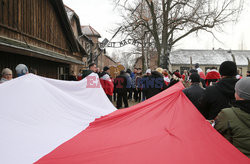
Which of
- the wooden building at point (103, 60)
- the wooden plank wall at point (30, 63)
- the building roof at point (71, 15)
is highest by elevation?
the building roof at point (71, 15)

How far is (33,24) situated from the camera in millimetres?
12234

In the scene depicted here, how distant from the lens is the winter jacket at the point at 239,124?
2.54 m

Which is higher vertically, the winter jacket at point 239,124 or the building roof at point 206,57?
the building roof at point 206,57

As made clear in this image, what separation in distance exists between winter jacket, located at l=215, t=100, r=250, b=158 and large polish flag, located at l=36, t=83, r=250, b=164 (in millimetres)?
127

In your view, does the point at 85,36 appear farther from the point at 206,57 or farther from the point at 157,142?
the point at 157,142

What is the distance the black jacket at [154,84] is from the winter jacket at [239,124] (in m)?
6.67

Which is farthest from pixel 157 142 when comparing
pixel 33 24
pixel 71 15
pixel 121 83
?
pixel 71 15

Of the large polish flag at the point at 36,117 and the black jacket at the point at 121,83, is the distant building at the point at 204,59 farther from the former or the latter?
the large polish flag at the point at 36,117

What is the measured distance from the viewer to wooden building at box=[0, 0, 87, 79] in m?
9.40

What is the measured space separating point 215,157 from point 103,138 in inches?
68.4

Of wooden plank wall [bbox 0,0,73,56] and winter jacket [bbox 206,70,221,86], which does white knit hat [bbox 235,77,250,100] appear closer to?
winter jacket [bbox 206,70,221,86]

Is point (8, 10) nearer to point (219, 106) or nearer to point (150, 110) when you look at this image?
point (150, 110)

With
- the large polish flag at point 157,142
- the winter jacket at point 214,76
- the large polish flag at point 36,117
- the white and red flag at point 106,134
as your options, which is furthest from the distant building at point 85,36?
the large polish flag at point 157,142

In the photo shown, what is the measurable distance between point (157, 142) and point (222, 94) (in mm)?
1424
